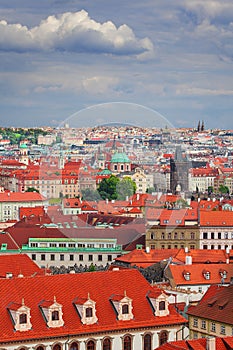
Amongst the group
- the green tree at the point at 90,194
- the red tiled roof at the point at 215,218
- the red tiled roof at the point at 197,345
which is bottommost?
the red tiled roof at the point at 197,345

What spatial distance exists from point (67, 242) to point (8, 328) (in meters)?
38.1

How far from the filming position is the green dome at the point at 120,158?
49844 millimetres

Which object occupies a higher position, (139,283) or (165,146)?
(165,146)

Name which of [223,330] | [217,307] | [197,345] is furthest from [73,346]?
[217,307]

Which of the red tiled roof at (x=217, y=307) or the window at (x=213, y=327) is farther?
the window at (x=213, y=327)

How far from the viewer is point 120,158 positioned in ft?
Answer: 166

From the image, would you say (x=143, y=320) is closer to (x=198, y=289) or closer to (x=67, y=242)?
(x=198, y=289)

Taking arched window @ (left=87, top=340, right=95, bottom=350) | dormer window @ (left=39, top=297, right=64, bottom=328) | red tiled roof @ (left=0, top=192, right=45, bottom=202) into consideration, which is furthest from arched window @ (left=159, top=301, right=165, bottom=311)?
red tiled roof @ (left=0, top=192, right=45, bottom=202)

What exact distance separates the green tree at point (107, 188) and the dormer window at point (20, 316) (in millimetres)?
7508

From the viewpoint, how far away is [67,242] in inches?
3110

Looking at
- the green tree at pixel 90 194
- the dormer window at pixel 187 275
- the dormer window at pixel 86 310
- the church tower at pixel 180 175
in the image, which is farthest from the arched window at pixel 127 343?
the church tower at pixel 180 175

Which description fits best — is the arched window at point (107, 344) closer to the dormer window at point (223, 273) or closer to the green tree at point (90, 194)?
the green tree at point (90, 194)

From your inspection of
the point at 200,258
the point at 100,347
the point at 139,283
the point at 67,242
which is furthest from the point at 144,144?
the point at 67,242

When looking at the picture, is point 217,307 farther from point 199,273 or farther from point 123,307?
point 199,273
